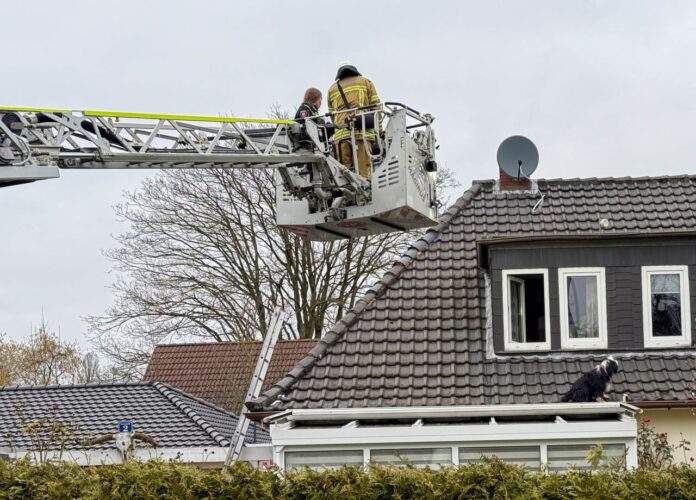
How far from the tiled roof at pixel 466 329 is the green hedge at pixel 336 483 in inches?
210

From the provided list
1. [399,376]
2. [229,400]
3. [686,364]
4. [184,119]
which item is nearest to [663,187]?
[686,364]

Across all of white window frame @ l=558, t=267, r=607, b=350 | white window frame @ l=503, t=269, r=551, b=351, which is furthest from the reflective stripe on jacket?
white window frame @ l=558, t=267, r=607, b=350

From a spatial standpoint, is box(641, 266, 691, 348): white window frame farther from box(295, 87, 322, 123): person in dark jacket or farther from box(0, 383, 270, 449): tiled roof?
box(0, 383, 270, 449): tiled roof

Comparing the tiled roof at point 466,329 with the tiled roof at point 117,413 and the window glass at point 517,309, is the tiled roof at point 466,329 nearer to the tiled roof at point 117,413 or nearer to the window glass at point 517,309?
the window glass at point 517,309

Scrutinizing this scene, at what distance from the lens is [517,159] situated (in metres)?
22.8

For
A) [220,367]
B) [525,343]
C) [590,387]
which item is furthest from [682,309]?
[220,367]

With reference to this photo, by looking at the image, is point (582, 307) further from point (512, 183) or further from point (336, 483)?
point (336, 483)

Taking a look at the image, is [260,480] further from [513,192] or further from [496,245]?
[513,192]

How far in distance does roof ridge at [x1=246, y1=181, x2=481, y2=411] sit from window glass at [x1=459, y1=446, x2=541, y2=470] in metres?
3.28

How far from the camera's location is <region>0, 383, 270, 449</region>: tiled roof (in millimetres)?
25719

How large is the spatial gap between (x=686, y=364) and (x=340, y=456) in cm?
564

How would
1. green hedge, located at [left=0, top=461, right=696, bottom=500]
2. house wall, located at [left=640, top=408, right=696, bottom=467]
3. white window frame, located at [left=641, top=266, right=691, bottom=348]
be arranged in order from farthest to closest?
white window frame, located at [left=641, top=266, right=691, bottom=348] → house wall, located at [left=640, top=408, right=696, bottom=467] → green hedge, located at [left=0, top=461, right=696, bottom=500]

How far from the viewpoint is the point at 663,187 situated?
22.7 meters

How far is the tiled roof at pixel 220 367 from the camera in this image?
3681 cm
